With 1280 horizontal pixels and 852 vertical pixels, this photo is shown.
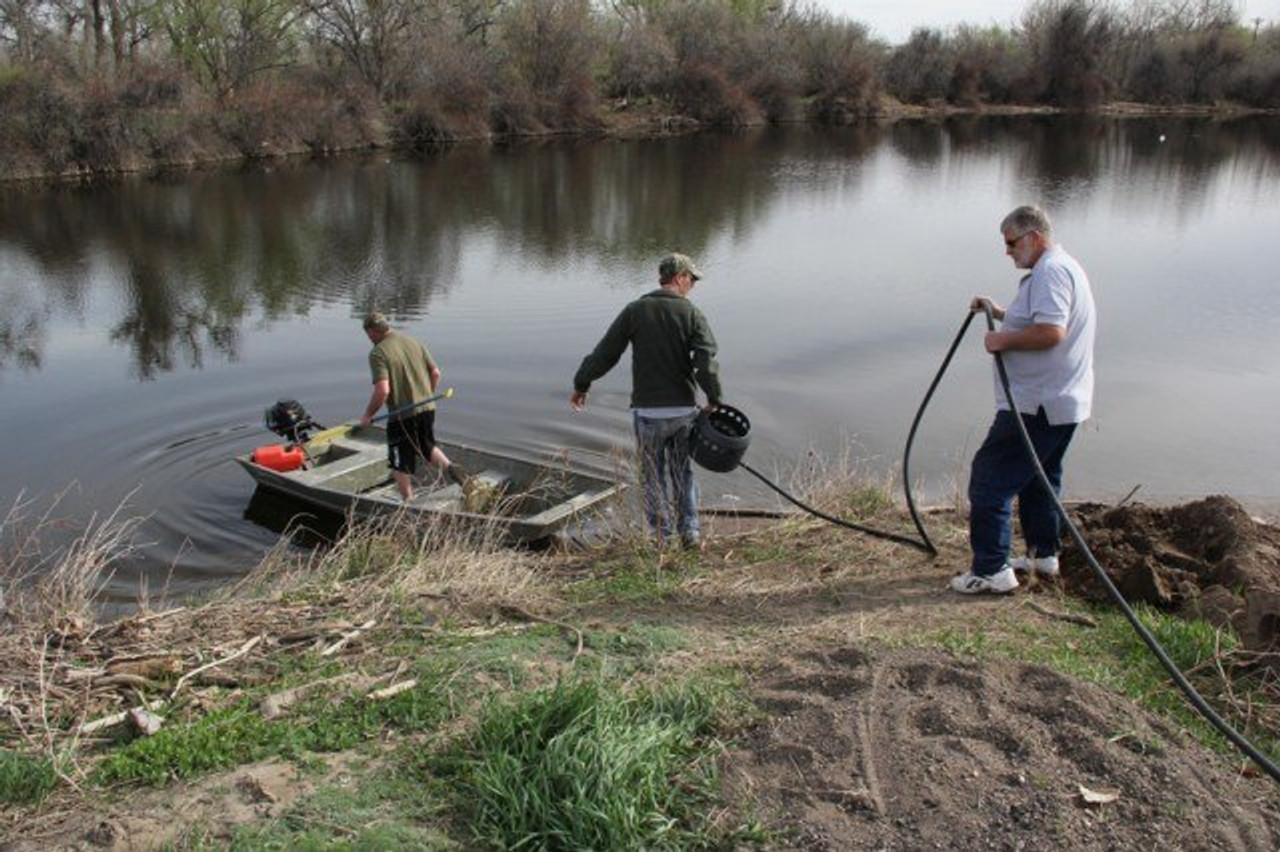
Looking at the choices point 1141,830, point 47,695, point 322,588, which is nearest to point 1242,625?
point 1141,830

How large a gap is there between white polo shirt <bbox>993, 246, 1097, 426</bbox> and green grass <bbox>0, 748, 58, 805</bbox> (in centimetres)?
458

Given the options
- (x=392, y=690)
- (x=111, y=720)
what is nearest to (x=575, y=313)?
(x=392, y=690)

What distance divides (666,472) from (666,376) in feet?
2.30

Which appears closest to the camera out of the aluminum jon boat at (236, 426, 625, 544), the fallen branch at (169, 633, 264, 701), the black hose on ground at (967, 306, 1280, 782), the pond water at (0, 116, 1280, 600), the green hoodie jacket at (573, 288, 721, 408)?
the black hose on ground at (967, 306, 1280, 782)

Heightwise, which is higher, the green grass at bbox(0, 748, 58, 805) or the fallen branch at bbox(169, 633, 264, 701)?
the green grass at bbox(0, 748, 58, 805)

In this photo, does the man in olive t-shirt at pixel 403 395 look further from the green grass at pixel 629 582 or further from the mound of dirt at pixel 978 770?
the mound of dirt at pixel 978 770

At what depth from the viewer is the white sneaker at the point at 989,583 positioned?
19.5 feet

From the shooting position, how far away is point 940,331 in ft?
53.6

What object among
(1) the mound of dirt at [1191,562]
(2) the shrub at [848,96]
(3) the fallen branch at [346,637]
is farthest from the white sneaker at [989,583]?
(2) the shrub at [848,96]

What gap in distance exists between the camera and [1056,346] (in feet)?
18.3

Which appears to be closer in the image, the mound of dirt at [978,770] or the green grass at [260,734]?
the mound of dirt at [978,770]

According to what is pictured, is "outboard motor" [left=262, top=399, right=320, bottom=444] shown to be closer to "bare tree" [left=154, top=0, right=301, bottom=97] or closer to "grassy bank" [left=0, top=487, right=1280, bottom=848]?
"grassy bank" [left=0, top=487, right=1280, bottom=848]

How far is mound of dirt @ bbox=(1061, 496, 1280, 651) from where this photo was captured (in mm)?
5387

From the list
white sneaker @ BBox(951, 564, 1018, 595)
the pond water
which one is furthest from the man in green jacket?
the pond water
